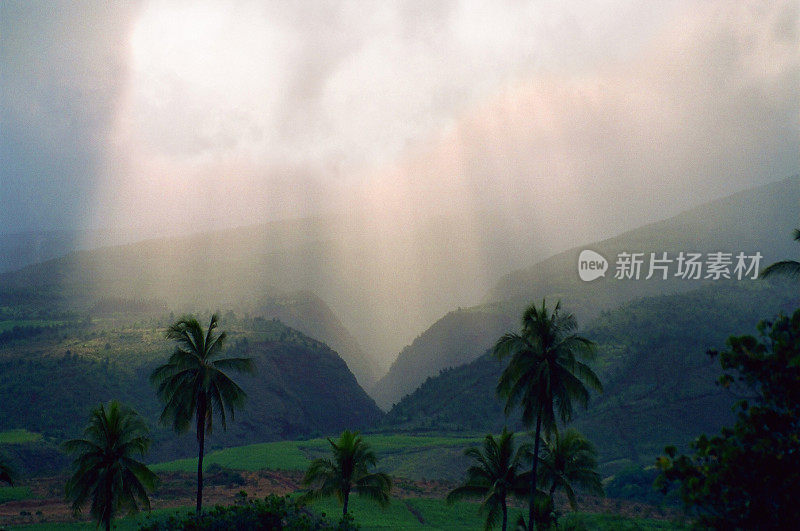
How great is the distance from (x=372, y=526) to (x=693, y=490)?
4383 centimetres

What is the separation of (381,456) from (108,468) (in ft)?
269

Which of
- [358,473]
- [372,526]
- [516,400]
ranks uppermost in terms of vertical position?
[516,400]

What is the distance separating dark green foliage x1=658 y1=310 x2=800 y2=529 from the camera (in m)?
17.8

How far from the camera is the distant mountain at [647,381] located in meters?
112

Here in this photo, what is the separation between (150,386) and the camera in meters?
114

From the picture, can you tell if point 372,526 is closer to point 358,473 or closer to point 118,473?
point 358,473

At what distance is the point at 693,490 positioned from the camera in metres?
18.3

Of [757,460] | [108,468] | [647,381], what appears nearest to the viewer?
[757,460]

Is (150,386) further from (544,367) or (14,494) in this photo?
(544,367)

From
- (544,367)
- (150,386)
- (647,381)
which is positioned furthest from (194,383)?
(647,381)

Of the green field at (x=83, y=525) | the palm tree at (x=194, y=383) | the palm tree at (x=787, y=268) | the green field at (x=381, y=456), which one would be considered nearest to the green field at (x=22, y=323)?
the green field at (x=381, y=456)

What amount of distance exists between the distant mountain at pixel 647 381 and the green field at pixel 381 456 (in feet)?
67.6

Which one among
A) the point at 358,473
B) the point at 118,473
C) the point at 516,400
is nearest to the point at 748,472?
the point at 516,400

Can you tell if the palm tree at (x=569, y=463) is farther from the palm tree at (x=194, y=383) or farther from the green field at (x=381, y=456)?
the green field at (x=381, y=456)
